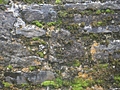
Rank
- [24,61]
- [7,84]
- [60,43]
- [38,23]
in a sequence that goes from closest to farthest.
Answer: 1. [7,84]
2. [24,61]
3. [60,43]
4. [38,23]

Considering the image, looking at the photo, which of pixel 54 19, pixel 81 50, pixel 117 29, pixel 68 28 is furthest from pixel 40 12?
pixel 117 29

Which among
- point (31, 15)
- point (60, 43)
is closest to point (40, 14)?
point (31, 15)

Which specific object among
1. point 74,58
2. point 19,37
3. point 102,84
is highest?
point 19,37

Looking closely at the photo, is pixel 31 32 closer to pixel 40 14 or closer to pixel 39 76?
pixel 40 14

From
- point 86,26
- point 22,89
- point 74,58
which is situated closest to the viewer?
point 22,89

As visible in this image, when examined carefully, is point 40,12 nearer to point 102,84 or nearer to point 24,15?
point 24,15

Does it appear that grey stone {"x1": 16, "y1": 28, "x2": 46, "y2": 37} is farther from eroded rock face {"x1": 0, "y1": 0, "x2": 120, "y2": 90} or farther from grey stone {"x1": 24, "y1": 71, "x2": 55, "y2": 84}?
grey stone {"x1": 24, "y1": 71, "x2": 55, "y2": 84}

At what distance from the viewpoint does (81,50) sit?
6.07 metres

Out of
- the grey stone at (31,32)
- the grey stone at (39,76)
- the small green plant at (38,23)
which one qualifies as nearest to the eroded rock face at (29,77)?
the grey stone at (39,76)

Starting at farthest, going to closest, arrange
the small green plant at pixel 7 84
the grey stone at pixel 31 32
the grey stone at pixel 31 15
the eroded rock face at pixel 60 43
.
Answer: the grey stone at pixel 31 15, the grey stone at pixel 31 32, the eroded rock face at pixel 60 43, the small green plant at pixel 7 84

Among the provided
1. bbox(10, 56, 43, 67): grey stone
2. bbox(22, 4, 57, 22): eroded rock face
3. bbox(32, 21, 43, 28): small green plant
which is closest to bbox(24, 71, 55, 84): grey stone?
bbox(10, 56, 43, 67): grey stone

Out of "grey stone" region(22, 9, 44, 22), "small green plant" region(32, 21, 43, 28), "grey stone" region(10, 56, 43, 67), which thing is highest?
"grey stone" region(22, 9, 44, 22)

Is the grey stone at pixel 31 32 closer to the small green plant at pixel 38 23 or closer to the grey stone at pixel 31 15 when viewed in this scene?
the small green plant at pixel 38 23

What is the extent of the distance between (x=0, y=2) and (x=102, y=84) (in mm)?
2960
